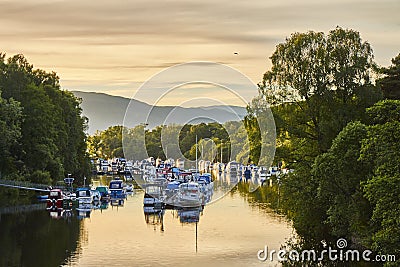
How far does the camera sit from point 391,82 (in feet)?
128

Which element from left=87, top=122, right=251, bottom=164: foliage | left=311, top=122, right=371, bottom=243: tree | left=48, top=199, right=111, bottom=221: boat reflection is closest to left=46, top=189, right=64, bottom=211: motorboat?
left=48, top=199, right=111, bottom=221: boat reflection

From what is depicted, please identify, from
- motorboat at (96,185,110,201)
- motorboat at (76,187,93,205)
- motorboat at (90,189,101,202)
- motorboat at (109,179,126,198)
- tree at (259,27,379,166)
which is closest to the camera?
tree at (259,27,379,166)

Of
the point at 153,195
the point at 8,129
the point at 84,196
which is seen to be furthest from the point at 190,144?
the point at 8,129

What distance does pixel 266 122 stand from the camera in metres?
36.4

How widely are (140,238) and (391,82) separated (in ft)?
47.5

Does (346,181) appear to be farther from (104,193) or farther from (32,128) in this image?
(104,193)

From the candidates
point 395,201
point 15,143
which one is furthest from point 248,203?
point 395,201

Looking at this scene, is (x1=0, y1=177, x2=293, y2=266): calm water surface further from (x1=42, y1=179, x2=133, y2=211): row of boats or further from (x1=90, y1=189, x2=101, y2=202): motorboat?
(x1=90, y1=189, x2=101, y2=202): motorboat

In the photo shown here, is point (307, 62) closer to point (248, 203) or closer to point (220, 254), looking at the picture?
point (220, 254)

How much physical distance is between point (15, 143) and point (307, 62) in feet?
91.6

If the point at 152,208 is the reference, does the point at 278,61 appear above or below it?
above

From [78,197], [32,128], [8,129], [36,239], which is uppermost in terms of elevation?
[32,128]

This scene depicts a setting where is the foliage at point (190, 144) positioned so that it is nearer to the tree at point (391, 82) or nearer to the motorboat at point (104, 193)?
the motorboat at point (104, 193)

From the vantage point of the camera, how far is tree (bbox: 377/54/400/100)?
37969 mm
